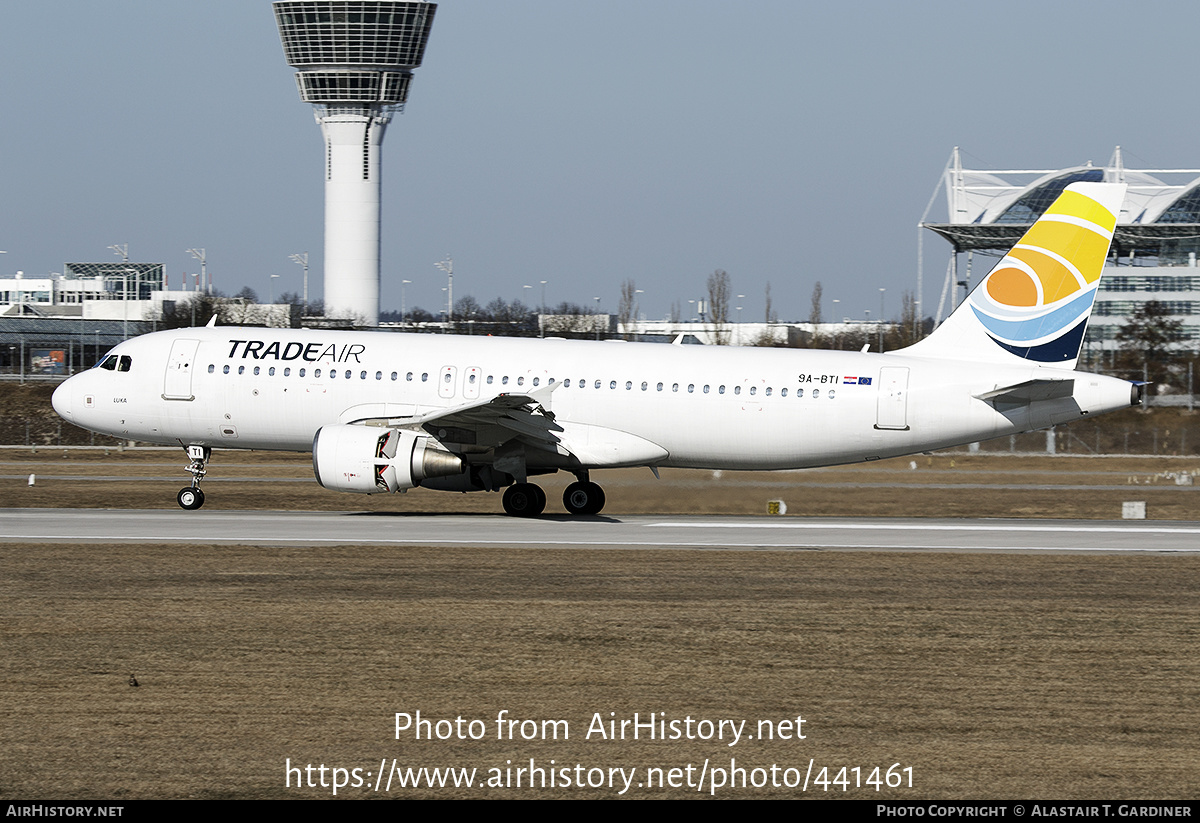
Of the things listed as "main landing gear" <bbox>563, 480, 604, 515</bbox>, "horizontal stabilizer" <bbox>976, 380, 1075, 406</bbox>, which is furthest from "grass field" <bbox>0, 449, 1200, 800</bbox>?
"main landing gear" <bbox>563, 480, 604, 515</bbox>

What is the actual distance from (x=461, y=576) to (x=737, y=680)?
7.44 metres

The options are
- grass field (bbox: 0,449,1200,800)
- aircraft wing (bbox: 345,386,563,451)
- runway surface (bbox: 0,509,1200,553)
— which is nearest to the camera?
grass field (bbox: 0,449,1200,800)

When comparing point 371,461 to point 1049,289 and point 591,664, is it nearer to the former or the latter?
point 591,664

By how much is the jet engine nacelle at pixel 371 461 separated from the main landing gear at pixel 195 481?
4500 mm

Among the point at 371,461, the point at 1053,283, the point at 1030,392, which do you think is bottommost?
the point at 371,461

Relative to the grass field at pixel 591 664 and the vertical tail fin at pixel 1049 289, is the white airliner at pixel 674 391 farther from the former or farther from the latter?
the grass field at pixel 591 664

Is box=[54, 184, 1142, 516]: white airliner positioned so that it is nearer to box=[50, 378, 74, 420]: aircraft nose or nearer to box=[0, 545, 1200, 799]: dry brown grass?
box=[50, 378, 74, 420]: aircraft nose

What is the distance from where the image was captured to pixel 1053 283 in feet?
92.8

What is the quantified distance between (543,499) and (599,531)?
3281 millimetres

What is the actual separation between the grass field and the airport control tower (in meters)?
119

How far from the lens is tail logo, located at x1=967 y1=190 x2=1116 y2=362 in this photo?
28.2m

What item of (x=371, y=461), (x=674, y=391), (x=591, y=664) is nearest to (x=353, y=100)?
(x=674, y=391)

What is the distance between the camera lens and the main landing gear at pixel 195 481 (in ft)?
97.0

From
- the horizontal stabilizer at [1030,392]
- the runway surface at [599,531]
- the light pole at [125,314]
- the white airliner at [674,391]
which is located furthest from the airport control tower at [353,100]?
the horizontal stabilizer at [1030,392]
